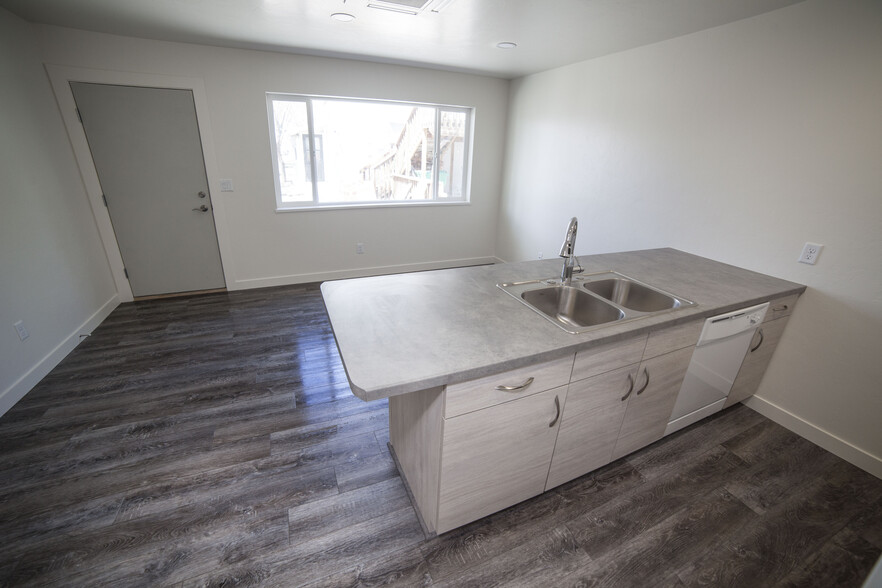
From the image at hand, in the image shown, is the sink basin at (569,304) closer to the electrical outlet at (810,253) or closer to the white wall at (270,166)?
the electrical outlet at (810,253)

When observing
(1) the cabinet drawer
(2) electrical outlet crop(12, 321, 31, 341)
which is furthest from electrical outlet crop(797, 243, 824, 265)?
(2) electrical outlet crop(12, 321, 31, 341)

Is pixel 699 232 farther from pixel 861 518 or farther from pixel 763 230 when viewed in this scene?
pixel 861 518

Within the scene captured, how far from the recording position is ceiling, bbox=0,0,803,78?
2.05 meters

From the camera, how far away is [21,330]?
2293 millimetres

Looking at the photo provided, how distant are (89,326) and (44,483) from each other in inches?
71.0

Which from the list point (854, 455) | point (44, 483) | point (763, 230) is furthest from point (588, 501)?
point (44, 483)

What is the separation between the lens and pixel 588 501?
166 centimetres

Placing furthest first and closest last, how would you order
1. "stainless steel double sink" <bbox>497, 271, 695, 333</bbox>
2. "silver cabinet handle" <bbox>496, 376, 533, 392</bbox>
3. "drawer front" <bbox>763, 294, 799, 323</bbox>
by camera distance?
"drawer front" <bbox>763, 294, 799, 323</bbox> < "stainless steel double sink" <bbox>497, 271, 695, 333</bbox> < "silver cabinet handle" <bbox>496, 376, 533, 392</bbox>

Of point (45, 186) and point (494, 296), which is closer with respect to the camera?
point (494, 296)

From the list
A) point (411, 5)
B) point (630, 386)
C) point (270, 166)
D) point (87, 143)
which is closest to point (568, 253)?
point (630, 386)

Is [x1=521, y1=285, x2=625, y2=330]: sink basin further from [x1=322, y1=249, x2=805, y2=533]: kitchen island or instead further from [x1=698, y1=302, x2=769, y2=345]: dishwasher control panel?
[x1=698, y1=302, x2=769, y2=345]: dishwasher control panel

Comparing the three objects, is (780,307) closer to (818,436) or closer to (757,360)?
(757,360)

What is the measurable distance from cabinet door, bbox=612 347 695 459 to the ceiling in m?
1.93

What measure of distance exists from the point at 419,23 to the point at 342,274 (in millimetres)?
2715
